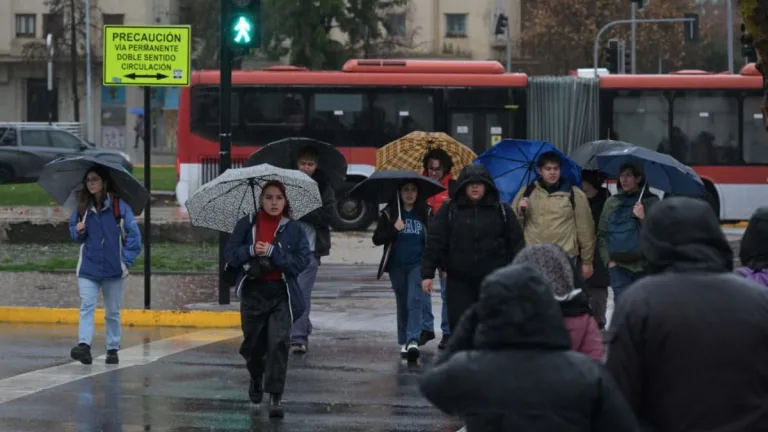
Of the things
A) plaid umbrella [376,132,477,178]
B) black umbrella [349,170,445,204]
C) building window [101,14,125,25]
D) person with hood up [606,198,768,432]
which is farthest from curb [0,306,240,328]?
building window [101,14,125,25]

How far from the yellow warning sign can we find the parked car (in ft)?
73.7

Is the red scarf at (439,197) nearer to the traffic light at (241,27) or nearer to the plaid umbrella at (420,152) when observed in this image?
the plaid umbrella at (420,152)

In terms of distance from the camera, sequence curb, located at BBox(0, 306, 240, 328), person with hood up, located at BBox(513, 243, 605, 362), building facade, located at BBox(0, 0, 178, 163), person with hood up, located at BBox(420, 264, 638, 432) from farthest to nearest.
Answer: building facade, located at BBox(0, 0, 178, 163) < curb, located at BBox(0, 306, 240, 328) < person with hood up, located at BBox(513, 243, 605, 362) < person with hood up, located at BBox(420, 264, 638, 432)

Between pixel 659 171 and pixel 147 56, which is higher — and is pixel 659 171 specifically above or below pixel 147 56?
below

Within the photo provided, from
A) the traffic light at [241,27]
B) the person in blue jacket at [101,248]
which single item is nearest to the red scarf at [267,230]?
the person in blue jacket at [101,248]

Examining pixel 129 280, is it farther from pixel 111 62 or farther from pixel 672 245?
pixel 672 245

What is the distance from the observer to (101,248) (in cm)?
1181

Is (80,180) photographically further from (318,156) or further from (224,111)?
(224,111)

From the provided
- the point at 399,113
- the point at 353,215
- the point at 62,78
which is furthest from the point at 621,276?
the point at 62,78

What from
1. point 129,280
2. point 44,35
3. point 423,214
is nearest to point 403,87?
point 129,280

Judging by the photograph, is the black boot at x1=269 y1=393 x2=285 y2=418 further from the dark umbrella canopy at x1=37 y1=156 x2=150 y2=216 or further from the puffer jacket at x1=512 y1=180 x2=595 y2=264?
the dark umbrella canopy at x1=37 y1=156 x2=150 y2=216

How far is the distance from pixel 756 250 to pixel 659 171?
527 cm

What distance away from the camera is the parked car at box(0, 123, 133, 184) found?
38031 mm

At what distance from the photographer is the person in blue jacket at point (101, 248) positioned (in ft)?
38.8
